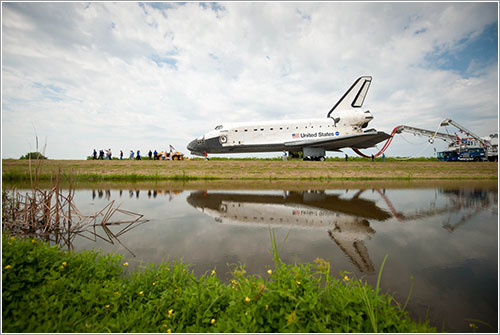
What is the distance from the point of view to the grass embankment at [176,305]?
193 cm

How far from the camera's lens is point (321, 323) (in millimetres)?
1936

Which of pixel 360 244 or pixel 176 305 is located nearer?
pixel 176 305

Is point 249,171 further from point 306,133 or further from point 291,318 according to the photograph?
point 291,318

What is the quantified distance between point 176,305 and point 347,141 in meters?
23.1

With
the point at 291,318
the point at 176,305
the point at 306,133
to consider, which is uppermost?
the point at 306,133

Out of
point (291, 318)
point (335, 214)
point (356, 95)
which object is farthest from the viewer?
point (356, 95)

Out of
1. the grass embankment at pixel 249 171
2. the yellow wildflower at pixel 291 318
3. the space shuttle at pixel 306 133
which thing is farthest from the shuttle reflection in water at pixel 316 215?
the space shuttle at pixel 306 133

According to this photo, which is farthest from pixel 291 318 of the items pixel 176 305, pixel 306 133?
pixel 306 133

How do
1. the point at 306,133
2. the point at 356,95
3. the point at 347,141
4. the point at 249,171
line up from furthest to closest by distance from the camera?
the point at 356,95
the point at 306,133
the point at 347,141
the point at 249,171

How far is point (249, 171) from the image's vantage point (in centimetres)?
1802

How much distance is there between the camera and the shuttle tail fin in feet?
76.9

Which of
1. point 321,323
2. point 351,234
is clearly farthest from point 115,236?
point 351,234

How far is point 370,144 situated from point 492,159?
A: 16751mm

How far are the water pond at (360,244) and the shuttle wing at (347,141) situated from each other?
49.2ft
